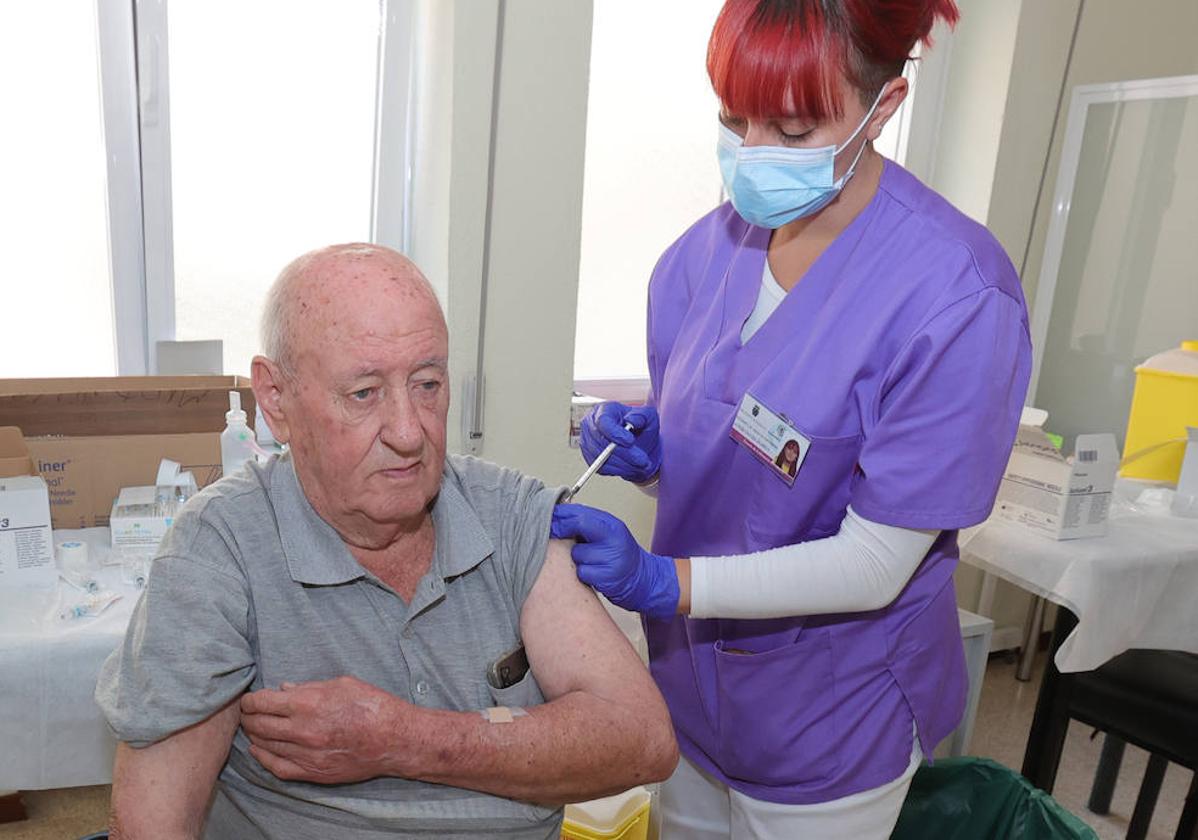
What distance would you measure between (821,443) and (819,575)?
17cm

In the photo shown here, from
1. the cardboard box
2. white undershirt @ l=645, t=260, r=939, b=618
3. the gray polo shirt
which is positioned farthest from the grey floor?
white undershirt @ l=645, t=260, r=939, b=618

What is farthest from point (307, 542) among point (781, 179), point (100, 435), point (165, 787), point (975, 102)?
point (975, 102)

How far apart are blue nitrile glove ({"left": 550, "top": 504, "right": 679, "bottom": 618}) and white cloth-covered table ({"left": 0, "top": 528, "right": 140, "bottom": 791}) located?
2.64 ft

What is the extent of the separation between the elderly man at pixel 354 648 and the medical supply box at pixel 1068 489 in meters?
1.33

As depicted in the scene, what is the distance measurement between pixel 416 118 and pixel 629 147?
25.6 inches

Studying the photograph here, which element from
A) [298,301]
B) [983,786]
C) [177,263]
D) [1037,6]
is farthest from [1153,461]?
[177,263]

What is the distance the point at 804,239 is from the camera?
1333mm

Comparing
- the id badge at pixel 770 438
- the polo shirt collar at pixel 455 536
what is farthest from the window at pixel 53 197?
the id badge at pixel 770 438

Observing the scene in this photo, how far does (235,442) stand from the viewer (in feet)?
6.16

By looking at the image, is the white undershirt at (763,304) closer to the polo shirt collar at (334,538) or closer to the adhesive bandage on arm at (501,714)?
the polo shirt collar at (334,538)

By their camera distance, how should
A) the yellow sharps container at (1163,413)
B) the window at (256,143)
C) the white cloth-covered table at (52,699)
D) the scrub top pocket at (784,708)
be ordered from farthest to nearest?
the yellow sharps container at (1163,413) → the window at (256,143) → the white cloth-covered table at (52,699) → the scrub top pocket at (784,708)

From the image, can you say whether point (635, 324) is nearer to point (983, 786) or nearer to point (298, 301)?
point (983, 786)

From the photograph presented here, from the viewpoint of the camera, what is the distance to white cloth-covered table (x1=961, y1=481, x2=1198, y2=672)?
1946 mm

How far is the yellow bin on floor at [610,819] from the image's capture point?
5.71ft
